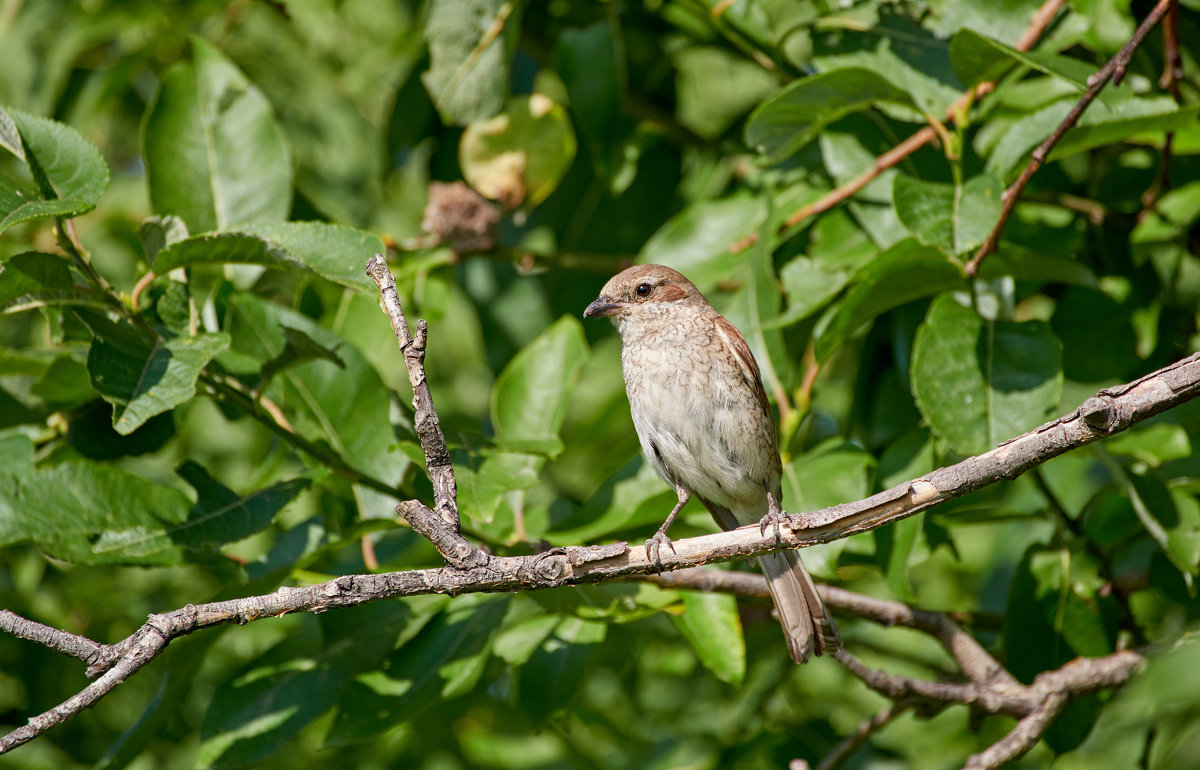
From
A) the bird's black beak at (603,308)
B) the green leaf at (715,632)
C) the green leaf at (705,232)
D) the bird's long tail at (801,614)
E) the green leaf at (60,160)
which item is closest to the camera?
the green leaf at (60,160)

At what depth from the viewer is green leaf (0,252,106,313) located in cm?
271

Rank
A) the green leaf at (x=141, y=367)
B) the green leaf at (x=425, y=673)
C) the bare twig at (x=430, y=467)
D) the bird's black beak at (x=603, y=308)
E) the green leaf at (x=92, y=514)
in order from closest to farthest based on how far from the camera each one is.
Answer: the bare twig at (x=430, y=467)
the green leaf at (x=141, y=367)
the green leaf at (x=92, y=514)
the green leaf at (x=425, y=673)
the bird's black beak at (x=603, y=308)

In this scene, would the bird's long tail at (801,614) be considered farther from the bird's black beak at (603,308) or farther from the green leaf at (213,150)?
the green leaf at (213,150)

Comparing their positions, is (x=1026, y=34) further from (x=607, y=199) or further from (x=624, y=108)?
(x=607, y=199)

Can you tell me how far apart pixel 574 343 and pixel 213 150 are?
5.26 ft

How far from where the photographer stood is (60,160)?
304 centimetres

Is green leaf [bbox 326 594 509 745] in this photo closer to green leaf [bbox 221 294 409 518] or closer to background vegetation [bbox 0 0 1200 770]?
background vegetation [bbox 0 0 1200 770]

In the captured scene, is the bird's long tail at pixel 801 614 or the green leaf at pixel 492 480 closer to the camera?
the green leaf at pixel 492 480

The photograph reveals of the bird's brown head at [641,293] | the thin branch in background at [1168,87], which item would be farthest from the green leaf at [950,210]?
the bird's brown head at [641,293]

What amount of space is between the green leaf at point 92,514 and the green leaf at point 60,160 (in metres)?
0.92

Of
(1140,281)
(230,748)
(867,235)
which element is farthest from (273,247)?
(1140,281)

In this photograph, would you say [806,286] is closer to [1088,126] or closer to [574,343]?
[574,343]

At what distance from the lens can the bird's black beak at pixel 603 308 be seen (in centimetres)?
438

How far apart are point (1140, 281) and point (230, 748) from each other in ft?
12.5
